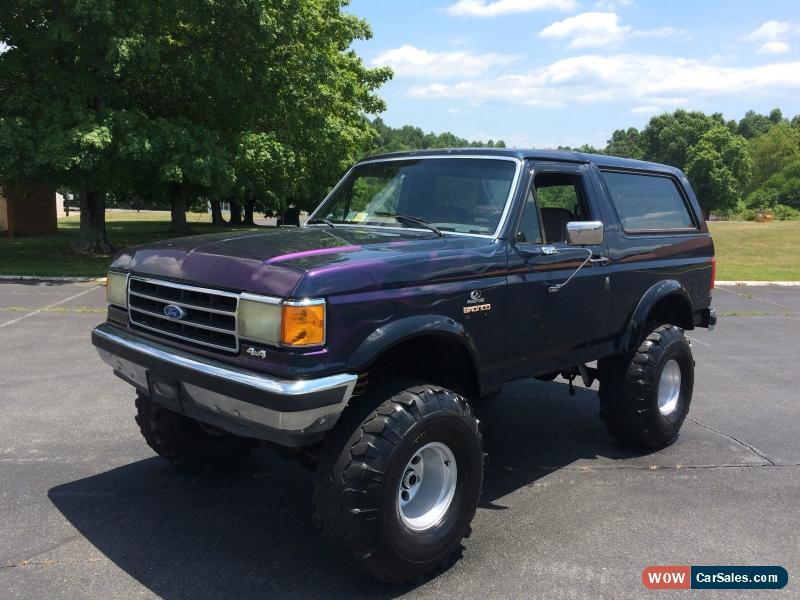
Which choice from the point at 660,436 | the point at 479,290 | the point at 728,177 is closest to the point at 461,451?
the point at 479,290

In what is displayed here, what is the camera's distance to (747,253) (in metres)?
27.5

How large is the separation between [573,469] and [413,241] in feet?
7.30

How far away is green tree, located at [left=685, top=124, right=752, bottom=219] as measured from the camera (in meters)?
74.9

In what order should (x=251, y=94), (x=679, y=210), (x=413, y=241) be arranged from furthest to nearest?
(x=251, y=94), (x=679, y=210), (x=413, y=241)

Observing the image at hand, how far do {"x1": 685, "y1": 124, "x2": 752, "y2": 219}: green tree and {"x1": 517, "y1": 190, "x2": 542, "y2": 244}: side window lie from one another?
76357 mm

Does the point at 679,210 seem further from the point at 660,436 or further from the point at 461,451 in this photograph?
the point at 461,451

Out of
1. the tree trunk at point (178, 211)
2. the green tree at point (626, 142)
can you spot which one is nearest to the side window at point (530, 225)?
the tree trunk at point (178, 211)

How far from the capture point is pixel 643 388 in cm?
499

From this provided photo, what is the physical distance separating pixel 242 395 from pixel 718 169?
82.6 metres

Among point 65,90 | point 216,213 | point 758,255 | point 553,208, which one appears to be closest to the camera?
point 553,208

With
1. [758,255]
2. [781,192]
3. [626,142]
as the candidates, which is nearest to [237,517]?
[758,255]

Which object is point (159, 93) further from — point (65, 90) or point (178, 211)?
point (178, 211)

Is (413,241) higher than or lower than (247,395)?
higher

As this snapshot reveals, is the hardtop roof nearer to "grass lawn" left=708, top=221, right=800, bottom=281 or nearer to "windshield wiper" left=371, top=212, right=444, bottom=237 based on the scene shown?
"windshield wiper" left=371, top=212, right=444, bottom=237
